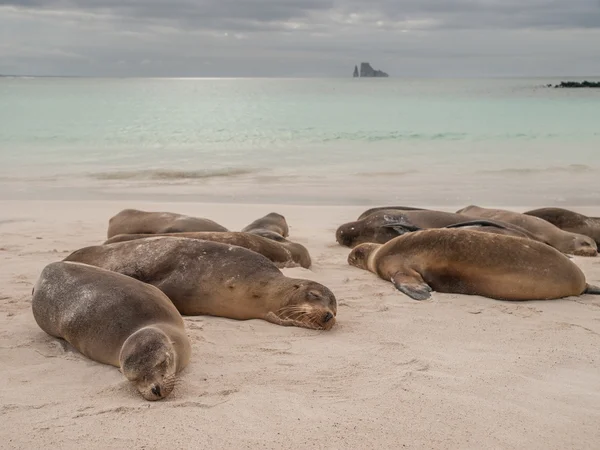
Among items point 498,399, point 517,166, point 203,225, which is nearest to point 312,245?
point 203,225

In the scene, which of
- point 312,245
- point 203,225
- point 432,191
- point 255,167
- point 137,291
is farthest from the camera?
point 255,167

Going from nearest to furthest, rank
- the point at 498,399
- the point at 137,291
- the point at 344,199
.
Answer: the point at 498,399, the point at 137,291, the point at 344,199

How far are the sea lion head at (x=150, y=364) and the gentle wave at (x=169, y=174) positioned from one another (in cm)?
1217

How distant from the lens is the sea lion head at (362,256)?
703 cm

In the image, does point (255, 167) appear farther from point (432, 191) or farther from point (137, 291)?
point (137, 291)

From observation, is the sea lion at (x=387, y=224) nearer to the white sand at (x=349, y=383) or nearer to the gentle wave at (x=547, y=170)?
the white sand at (x=349, y=383)

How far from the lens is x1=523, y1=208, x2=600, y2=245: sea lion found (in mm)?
8719

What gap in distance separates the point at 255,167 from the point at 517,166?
6276mm

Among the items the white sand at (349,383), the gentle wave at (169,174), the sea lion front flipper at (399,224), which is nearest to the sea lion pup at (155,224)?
the sea lion front flipper at (399,224)

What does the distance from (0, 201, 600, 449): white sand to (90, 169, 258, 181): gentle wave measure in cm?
1009

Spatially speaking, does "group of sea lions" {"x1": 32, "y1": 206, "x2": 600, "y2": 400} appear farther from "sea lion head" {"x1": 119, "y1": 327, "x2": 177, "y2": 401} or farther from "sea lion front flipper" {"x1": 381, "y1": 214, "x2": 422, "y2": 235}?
"sea lion front flipper" {"x1": 381, "y1": 214, "x2": 422, "y2": 235}

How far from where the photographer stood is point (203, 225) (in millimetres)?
7773

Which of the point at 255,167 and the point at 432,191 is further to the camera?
the point at 255,167

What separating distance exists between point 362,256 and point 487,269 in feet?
4.79
